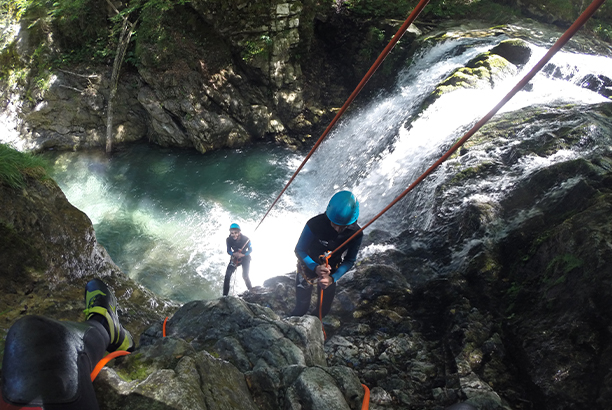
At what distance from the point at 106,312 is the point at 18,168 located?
253cm

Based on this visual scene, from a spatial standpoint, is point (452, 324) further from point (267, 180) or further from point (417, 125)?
point (267, 180)

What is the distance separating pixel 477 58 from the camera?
935 cm

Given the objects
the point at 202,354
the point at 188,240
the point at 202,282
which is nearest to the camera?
the point at 202,354

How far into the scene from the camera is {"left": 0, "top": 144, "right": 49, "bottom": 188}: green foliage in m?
3.48

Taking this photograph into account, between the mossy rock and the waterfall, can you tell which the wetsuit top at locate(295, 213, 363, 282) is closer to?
the waterfall

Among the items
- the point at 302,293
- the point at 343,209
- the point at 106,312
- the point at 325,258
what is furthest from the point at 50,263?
the point at 343,209

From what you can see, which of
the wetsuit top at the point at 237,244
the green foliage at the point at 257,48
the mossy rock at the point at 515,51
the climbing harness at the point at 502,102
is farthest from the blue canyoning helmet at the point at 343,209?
the green foliage at the point at 257,48

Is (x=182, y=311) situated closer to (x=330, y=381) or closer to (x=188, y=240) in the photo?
(x=330, y=381)

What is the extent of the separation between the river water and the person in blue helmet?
251 centimetres

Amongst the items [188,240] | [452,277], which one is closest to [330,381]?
[452,277]

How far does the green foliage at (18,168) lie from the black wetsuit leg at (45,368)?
113 inches

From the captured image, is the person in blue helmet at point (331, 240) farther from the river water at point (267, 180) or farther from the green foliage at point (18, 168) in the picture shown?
the green foliage at point (18, 168)

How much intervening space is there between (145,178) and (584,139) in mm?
10623

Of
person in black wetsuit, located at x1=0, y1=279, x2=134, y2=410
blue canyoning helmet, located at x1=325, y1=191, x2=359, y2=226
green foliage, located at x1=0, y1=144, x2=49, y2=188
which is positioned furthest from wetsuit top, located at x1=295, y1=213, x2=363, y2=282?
green foliage, located at x1=0, y1=144, x2=49, y2=188
